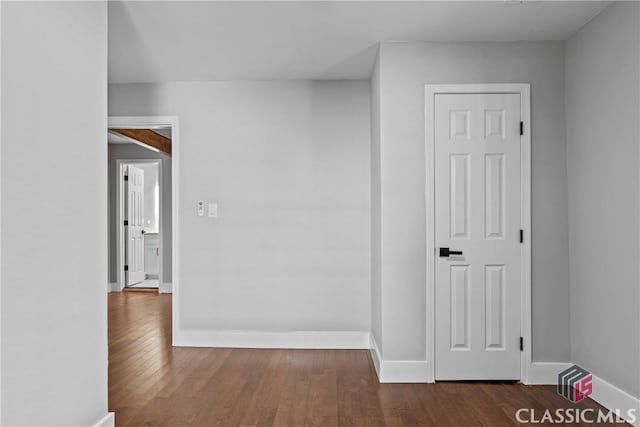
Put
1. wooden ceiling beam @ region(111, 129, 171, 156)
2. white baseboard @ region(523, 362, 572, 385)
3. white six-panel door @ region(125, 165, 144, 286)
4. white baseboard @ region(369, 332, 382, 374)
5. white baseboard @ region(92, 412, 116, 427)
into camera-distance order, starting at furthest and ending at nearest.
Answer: white six-panel door @ region(125, 165, 144, 286), wooden ceiling beam @ region(111, 129, 171, 156), white baseboard @ region(369, 332, 382, 374), white baseboard @ region(523, 362, 572, 385), white baseboard @ region(92, 412, 116, 427)

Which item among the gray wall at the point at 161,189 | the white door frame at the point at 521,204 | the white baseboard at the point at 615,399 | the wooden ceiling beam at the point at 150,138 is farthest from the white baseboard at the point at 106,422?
the gray wall at the point at 161,189

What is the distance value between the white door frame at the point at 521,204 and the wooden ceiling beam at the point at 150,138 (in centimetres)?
406

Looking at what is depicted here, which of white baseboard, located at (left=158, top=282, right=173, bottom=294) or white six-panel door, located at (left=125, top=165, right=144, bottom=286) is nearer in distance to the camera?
white baseboard, located at (left=158, top=282, right=173, bottom=294)

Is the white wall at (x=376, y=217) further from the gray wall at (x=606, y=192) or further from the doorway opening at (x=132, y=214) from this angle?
the doorway opening at (x=132, y=214)

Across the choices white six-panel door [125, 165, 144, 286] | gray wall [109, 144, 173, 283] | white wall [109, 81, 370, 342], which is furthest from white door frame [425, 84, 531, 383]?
white six-panel door [125, 165, 144, 286]

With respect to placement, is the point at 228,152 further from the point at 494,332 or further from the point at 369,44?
the point at 494,332

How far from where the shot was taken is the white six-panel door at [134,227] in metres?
8.57

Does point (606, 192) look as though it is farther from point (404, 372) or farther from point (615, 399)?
point (404, 372)

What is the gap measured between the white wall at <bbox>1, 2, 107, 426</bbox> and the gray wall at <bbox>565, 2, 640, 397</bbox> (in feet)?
9.85

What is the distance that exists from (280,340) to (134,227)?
5.31m

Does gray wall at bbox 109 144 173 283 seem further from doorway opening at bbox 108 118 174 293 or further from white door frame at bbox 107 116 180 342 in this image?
white door frame at bbox 107 116 180 342

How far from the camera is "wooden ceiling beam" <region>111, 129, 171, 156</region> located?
20.8 ft

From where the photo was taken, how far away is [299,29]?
339 cm

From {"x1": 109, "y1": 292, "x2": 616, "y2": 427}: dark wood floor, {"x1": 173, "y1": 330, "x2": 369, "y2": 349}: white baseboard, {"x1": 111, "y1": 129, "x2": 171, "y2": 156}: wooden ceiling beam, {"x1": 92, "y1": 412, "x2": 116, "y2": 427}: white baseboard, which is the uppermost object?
{"x1": 111, "y1": 129, "x2": 171, "y2": 156}: wooden ceiling beam
